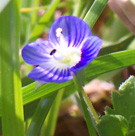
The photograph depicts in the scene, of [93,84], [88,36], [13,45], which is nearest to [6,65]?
[13,45]

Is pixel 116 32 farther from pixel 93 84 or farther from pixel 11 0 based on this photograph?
pixel 11 0

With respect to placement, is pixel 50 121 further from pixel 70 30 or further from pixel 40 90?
pixel 70 30

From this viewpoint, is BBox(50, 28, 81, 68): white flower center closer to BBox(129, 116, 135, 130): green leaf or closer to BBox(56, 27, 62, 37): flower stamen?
BBox(56, 27, 62, 37): flower stamen

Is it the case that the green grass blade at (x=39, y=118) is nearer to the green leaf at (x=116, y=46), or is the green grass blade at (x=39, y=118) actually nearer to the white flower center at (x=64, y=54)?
the white flower center at (x=64, y=54)

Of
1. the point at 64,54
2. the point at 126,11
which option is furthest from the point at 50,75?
the point at 126,11

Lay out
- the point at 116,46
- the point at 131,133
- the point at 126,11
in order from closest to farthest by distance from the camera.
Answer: the point at 131,133 → the point at 126,11 → the point at 116,46

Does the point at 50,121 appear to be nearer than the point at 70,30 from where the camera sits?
No

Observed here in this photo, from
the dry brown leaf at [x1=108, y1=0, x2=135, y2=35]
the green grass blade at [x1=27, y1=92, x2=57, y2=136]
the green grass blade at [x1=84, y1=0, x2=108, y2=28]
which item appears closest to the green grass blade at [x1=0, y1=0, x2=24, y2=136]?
the green grass blade at [x1=27, y1=92, x2=57, y2=136]
